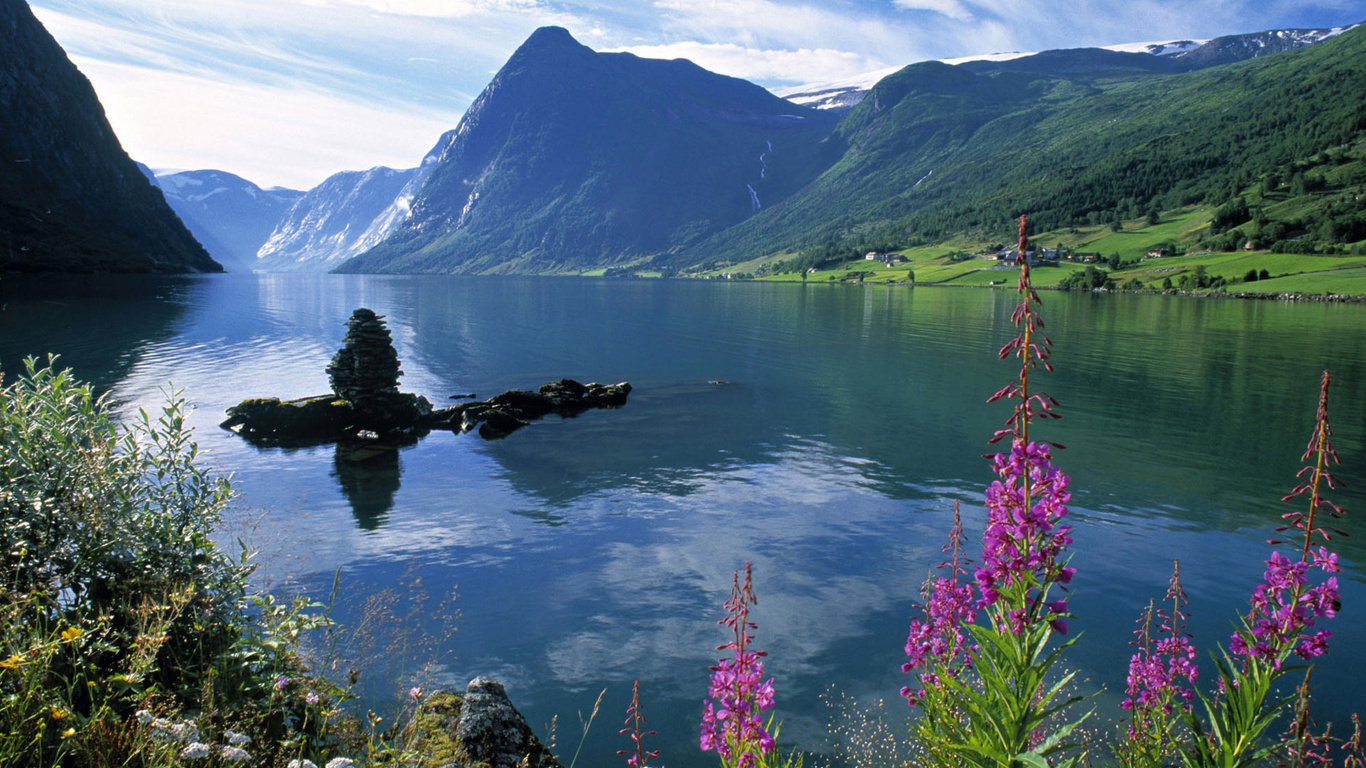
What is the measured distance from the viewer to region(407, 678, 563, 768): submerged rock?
8836mm

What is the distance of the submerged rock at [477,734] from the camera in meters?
8.84

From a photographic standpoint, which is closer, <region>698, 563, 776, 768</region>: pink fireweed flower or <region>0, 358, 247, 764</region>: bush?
<region>698, 563, 776, 768</region>: pink fireweed flower

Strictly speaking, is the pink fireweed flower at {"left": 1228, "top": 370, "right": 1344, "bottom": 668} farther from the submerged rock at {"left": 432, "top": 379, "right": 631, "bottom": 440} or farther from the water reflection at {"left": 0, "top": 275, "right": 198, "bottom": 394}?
the water reflection at {"left": 0, "top": 275, "right": 198, "bottom": 394}

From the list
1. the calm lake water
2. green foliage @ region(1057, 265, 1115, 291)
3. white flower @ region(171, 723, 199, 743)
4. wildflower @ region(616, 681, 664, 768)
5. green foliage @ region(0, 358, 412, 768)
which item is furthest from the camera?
green foliage @ region(1057, 265, 1115, 291)

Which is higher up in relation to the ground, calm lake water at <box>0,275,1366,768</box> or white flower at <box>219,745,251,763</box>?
white flower at <box>219,745,251,763</box>

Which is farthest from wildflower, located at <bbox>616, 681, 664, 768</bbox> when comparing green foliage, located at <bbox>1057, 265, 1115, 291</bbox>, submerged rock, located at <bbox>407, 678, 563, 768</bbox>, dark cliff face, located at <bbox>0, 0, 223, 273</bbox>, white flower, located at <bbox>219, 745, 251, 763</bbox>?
green foliage, located at <bbox>1057, 265, 1115, 291</bbox>

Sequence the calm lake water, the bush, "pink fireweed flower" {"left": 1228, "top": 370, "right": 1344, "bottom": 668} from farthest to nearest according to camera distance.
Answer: the calm lake water, the bush, "pink fireweed flower" {"left": 1228, "top": 370, "right": 1344, "bottom": 668}

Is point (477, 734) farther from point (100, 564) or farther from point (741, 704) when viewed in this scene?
point (741, 704)

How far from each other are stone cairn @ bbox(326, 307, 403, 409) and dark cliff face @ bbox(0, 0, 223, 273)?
130804 millimetres

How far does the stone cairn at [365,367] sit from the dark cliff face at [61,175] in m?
131

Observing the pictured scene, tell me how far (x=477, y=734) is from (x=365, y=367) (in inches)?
1203

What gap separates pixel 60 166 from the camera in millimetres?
164500

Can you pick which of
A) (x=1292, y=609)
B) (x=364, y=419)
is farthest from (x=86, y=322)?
(x=1292, y=609)

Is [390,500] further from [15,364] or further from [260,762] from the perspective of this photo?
[15,364]
